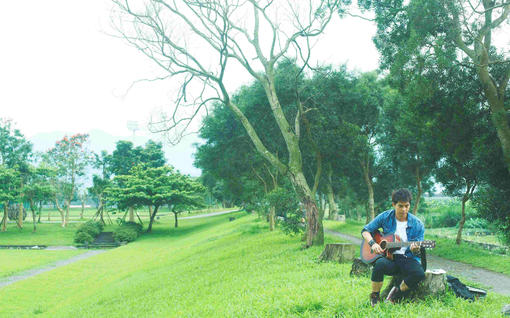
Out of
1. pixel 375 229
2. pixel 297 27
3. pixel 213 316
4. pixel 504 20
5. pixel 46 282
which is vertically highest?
pixel 297 27

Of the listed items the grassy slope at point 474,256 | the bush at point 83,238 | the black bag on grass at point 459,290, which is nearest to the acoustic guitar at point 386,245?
A: the black bag on grass at point 459,290

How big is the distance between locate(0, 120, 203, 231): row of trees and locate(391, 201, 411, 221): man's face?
32559 millimetres

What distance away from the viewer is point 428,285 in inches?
204

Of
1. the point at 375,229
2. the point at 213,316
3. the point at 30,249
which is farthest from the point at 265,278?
the point at 30,249

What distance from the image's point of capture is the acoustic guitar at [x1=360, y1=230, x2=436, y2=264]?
14.9ft

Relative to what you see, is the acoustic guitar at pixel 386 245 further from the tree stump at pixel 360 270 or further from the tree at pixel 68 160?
the tree at pixel 68 160

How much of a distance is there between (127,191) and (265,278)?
3011 centimetres

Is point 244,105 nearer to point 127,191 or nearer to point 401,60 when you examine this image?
point 401,60

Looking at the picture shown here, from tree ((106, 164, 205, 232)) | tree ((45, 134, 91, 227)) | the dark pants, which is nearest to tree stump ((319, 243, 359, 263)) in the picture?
the dark pants

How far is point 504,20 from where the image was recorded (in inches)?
424

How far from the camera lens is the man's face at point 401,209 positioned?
4.76 meters

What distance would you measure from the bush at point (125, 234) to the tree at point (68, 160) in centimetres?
1329

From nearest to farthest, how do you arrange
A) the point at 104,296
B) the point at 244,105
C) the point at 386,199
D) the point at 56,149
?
the point at 104,296
the point at 244,105
the point at 386,199
the point at 56,149

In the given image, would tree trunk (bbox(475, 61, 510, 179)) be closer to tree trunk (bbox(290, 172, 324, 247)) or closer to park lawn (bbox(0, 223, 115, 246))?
tree trunk (bbox(290, 172, 324, 247))
